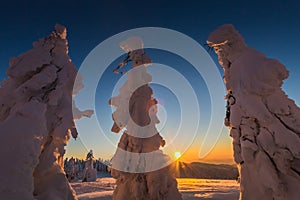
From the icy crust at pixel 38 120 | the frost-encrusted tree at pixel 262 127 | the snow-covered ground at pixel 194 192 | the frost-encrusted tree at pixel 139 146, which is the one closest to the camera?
the icy crust at pixel 38 120

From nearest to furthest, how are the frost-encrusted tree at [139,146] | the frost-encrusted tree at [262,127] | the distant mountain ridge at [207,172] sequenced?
1. the frost-encrusted tree at [262,127]
2. the frost-encrusted tree at [139,146]
3. the distant mountain ridge at [207,172]

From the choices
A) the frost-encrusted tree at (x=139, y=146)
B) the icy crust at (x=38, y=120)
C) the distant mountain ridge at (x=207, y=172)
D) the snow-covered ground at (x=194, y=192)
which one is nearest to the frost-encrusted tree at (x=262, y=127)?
the frost-encrusted tree at (x=139, y=146)

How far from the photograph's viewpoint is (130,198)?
14703 mm

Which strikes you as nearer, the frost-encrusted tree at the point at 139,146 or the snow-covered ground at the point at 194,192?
the frost-encrusted tree at the point at 139,146

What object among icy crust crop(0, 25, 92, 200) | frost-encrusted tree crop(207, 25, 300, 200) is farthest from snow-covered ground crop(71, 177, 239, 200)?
icy crust crop(0, 25, 92, 200)

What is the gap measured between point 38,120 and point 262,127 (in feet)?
26.6

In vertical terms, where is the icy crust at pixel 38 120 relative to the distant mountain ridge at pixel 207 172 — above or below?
above

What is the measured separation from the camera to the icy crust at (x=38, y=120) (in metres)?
5.80

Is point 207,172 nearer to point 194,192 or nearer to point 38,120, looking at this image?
point 194,192

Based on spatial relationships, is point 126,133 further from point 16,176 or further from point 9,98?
point 16,176

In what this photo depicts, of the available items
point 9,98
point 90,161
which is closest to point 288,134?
point 9,98

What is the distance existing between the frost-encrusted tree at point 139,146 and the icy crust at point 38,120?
22.9ft

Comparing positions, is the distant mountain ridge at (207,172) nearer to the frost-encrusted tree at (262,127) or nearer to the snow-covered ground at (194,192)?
the snow-covered ground at (194,192)

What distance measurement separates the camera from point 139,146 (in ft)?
48.7
